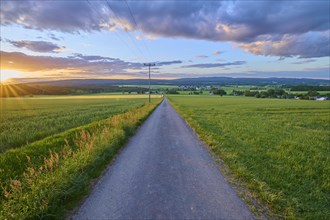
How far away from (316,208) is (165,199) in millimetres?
3437

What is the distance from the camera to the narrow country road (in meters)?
4.76

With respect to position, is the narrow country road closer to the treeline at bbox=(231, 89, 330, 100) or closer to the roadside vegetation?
the roadside vegetation

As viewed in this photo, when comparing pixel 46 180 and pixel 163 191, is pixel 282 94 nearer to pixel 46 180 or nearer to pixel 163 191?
pixel 163 191

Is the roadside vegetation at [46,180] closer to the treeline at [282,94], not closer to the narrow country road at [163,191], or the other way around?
the narrow country road at [163,191]

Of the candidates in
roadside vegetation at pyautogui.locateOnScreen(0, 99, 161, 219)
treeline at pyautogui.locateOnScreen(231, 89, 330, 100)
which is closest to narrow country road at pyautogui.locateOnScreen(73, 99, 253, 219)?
roadside vegetation at pyautogui.locateOnScreen(0, 99, 161, 219)

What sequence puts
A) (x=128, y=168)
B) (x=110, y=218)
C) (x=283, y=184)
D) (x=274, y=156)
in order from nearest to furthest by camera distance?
(x=110, y=218) → (x=283, y=184) → (x=128, y=168) → (x=274, y=156)

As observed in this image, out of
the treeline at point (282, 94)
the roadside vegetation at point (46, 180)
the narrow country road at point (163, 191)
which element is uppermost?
the treeline at point (282, 94)

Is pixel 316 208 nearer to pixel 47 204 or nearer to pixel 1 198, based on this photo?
pixel 47 204

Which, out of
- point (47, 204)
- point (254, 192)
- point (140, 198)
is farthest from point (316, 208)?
point (47, 204)

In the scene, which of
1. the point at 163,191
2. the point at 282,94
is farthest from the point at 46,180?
the point at 282,94

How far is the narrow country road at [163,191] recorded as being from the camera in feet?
15.6

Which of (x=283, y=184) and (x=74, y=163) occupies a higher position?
(x=74, y=163)

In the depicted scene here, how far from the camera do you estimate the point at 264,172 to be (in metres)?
7.55

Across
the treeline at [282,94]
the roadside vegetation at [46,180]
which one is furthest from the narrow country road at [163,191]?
the treeline at [282,94]
